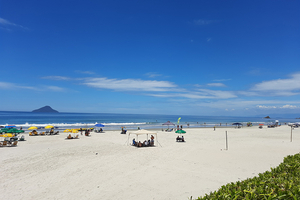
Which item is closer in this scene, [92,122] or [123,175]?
[123,175]

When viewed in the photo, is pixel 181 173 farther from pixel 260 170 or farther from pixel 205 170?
pixel 260 170

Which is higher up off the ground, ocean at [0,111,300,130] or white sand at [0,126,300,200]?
white sand at [0,126,300,200]

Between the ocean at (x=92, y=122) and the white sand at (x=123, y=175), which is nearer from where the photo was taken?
the white sand at (x=123, y=175)

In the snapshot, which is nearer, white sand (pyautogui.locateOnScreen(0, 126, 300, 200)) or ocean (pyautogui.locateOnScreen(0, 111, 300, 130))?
white sand (pyautogui.locateOnScreen(0, 126, 300, 200))

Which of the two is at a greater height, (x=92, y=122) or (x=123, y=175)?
(x=123, y=175)

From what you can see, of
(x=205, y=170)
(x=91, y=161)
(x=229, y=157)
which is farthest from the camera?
(x=229, y=157)

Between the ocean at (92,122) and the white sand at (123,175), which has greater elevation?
the white sand at (123,175)

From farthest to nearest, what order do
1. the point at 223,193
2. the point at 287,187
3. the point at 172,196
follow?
the point at 172,196 → the point at 223,193 → the point at 287,187

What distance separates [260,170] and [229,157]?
302 cm

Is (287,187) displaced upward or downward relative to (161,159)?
upward

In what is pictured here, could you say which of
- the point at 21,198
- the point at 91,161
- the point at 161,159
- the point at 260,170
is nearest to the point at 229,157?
the point at 260,170

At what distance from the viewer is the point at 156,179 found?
8797mm

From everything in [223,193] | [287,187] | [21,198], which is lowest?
[21,198]

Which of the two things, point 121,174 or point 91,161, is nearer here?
point 121,174
